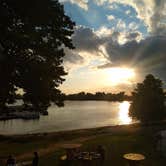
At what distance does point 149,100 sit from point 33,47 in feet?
171

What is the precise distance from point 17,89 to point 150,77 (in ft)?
176

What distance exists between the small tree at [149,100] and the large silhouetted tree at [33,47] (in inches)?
1967

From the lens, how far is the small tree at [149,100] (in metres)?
69.4

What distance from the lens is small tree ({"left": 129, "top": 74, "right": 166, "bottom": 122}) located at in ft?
228

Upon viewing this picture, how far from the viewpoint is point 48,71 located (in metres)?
20.9

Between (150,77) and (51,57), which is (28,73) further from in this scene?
(150,77)

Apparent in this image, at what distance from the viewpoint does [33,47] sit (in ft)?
67.2

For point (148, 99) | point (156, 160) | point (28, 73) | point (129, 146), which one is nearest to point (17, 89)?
point (28, 73)

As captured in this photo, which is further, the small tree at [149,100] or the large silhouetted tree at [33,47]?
the small tree at [149,100]

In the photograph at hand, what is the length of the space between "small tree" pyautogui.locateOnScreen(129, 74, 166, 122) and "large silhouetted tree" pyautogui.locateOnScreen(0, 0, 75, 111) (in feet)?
164

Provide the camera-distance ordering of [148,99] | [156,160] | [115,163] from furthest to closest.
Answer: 1. [148,99]
2. [156,160]
3. [115,163]

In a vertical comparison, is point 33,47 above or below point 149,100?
above

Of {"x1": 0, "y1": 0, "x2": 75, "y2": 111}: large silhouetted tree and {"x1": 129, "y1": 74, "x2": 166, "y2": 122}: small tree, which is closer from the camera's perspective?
{"x1": 0, "y1": 0, "x2": 75, "y2": 111}: large silhouetted tree

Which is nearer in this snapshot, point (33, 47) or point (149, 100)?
point (33, 47)
